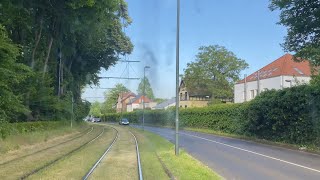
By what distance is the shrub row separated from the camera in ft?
86.1

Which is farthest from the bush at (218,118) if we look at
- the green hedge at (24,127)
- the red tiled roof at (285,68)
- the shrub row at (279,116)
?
the green hedge at (24,127)

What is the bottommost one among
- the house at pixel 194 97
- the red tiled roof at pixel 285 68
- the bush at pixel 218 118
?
the bush at pixel 218 118

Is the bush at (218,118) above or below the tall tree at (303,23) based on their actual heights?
below

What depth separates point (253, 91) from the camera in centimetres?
7556

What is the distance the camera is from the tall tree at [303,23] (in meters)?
28.9

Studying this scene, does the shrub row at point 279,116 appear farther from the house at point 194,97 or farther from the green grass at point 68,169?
the house at point 194,97

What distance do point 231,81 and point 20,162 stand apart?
87121mm

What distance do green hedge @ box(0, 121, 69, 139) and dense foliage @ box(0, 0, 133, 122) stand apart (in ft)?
1.83

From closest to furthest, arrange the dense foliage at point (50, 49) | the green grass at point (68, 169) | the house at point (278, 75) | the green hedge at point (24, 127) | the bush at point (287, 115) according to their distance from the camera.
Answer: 1. the green grass at point (68, 169)
2. the green hedge at point (24, 127)
3. the dense foliage at point (50, 49)
4. the bush at point (287, 115)
5. the house at point (278, 75)

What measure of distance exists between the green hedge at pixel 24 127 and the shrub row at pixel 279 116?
52.4ft

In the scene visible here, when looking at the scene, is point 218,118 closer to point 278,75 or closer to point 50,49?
point 50,49

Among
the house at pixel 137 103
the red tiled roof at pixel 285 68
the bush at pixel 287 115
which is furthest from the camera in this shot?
the house at pixel 137 103

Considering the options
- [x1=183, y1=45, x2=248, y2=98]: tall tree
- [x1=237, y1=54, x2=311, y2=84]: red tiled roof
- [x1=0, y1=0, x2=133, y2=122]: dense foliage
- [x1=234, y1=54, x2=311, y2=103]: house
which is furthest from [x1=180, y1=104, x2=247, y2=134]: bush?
[x1=183, y1=45, x2=248, y2=98]: tall tree

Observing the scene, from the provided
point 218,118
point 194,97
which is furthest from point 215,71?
point 218,118
